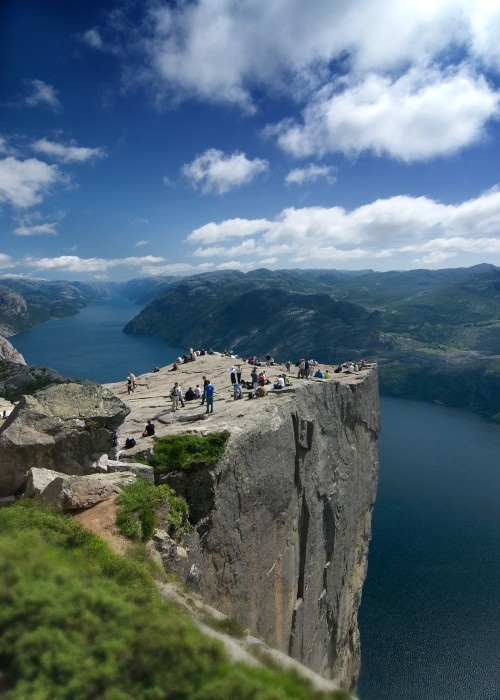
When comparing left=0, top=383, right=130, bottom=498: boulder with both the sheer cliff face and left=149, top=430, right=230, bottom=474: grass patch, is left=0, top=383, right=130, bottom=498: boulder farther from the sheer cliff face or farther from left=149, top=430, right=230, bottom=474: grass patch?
the sheer cliff face

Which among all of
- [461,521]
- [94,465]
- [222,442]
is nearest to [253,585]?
[222,442]

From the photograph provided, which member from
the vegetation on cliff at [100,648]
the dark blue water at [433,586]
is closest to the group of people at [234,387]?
the vegetation on cliff at [100,648]

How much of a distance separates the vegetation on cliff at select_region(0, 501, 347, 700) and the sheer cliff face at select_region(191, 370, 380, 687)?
9406 millimetres

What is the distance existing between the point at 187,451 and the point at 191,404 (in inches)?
399

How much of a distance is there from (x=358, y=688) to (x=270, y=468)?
44362 millimetres

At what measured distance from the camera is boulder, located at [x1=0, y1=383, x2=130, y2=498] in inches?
640

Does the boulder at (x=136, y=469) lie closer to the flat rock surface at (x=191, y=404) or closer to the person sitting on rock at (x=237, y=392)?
the flat rock surface at (x=191, y=404)

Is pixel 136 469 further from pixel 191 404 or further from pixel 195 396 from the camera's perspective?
pixel 195 396

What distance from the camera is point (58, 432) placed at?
17328mm

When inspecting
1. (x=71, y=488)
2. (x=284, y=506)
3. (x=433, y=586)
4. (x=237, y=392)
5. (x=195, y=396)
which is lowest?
(x=433, y=586)

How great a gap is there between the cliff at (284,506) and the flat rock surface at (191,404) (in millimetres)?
128

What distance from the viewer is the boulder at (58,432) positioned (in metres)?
16.2

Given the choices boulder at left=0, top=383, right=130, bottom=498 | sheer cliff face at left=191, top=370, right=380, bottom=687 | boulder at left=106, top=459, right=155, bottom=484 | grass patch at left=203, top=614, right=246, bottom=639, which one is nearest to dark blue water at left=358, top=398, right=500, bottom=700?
sheer cliff face at left=191, top=370, right=380, bottom=687

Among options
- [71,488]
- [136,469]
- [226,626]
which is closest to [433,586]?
[136,469]
